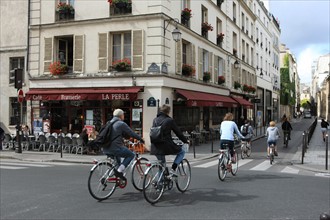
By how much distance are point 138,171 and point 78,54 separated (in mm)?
12719

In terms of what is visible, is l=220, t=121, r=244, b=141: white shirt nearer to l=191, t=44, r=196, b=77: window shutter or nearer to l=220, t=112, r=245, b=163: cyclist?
l=220, t=112, r=245, b=163: cyclist

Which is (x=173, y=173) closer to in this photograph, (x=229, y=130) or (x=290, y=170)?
(x=229, y=130)

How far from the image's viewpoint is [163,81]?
55.9ft

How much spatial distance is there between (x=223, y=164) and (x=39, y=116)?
1318 cm

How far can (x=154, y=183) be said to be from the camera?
6750mm

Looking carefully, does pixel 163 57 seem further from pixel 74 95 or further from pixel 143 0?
pixel 74 95

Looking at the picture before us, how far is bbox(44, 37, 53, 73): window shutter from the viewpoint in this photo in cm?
1927

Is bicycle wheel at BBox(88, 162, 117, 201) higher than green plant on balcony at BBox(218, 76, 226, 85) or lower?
lower

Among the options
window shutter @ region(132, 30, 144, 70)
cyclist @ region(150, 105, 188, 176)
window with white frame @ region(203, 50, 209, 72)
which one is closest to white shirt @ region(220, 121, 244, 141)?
cyclist @ region(150, 105, 188, 176)

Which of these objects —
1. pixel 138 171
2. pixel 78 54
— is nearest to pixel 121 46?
pixel 78 54

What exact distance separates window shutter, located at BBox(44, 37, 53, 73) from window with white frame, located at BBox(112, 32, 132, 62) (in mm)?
3541

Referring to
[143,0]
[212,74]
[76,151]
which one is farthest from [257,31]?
[76,151]

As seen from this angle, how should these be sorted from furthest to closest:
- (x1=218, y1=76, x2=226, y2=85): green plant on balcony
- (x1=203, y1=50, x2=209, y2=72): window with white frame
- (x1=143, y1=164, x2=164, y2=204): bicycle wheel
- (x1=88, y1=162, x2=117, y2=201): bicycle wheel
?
(x1=218, y1=76, x2=226, y2=85): green plant on balcony < (x1=203, y1=50, x2=209, y2=72): window with white frame < (x1=88, y1=162, x2=117, y2=201): bicycle wheel < (x1=143, y1=164, x2=164, y2=204): bicycle wheel

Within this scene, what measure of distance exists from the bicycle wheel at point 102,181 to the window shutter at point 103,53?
37.8 feet
